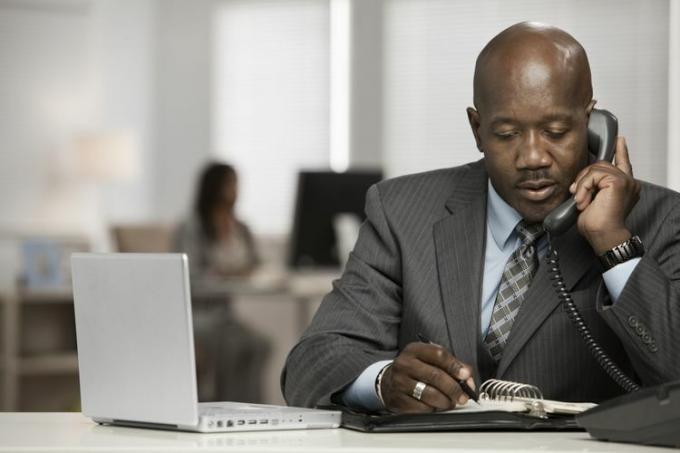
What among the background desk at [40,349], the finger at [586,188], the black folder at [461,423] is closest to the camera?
the black folder at [461,423]

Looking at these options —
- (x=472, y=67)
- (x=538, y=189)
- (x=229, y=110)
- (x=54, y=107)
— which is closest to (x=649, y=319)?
(x=538, y=189)

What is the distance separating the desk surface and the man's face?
526 mm

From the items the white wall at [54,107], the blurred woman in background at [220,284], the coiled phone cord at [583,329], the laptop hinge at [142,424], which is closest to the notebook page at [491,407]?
the coiled phone cord at [583,329]

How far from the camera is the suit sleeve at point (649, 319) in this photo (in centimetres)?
159

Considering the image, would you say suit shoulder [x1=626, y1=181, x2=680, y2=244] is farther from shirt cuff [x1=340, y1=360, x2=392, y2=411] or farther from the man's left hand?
shirt cuff [x1=340, y1=360, x2=392, y2=411]

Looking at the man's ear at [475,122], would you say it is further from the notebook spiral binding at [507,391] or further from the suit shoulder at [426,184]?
the notebook spiral binding at [507,391]

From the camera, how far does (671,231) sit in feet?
5.80

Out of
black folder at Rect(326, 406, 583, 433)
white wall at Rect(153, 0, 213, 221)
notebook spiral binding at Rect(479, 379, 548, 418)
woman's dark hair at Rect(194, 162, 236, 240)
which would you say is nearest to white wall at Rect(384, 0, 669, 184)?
white wall at Rect(153, 0, 213, 221)

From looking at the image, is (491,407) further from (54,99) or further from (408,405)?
(54,99)

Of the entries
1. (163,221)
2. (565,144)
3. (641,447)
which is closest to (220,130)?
(163,221)

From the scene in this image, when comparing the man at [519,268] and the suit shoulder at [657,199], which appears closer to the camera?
the man at [519,268]

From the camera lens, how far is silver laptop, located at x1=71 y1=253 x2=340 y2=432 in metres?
1.27

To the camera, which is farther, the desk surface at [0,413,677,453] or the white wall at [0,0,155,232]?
the white wall at [0,0,155,232]

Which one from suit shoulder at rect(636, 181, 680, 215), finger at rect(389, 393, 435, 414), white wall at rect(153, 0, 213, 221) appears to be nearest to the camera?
finger at rect(389, 393, 435, 414)
